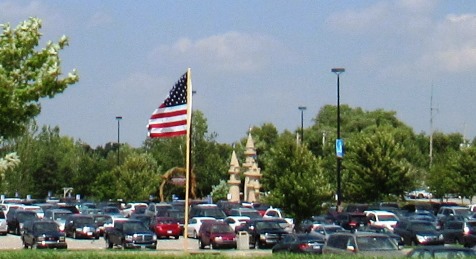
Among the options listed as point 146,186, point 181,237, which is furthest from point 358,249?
point 146,186

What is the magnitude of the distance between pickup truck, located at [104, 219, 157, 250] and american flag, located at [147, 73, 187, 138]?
2022cm

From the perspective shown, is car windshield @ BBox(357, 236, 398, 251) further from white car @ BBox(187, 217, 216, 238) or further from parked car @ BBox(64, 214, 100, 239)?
parked car @ BBox(64, 214, 100, 239)

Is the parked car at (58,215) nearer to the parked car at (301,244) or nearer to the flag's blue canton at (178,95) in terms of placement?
the parked car at (301,244)

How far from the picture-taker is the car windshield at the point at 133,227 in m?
44.3

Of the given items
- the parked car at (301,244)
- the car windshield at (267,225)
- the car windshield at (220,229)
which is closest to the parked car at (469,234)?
the parked car at (301,244)

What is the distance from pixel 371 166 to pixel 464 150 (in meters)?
14.5

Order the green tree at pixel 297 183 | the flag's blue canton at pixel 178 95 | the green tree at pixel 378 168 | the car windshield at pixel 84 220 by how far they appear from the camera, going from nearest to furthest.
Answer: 1. the flag's blue canton at pixel 178 95
2. the green tree at pixel 297 183
3. the car windshield at pixel 84 220
4. the green tree at pixel 378 168

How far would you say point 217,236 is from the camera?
1731 inches

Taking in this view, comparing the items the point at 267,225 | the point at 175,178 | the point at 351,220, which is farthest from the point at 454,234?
the point at 175,178

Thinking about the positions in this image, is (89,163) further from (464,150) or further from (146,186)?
(464,150)

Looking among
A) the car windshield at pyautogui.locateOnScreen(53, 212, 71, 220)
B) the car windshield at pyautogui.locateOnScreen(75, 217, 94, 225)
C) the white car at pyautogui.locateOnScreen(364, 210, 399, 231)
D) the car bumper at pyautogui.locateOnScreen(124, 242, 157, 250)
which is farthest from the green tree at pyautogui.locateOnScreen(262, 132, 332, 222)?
the car windshield at pyautogui.locateOnScreen(53, 212, 71, 220)

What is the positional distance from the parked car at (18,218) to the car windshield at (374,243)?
1193 inches

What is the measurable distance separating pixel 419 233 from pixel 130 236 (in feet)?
45.6

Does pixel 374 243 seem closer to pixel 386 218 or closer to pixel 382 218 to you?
pixel 382 218
